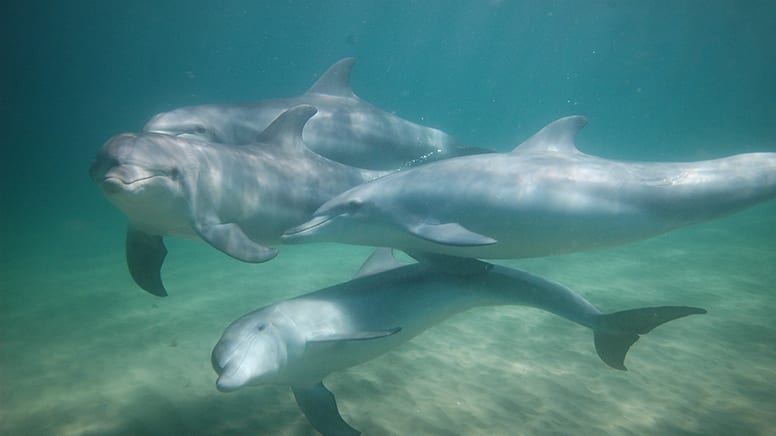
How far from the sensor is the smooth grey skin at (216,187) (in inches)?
182

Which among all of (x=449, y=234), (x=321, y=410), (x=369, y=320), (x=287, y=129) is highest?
(x=287, y=129)

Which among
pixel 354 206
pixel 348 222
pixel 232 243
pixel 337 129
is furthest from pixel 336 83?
pixel 232 243

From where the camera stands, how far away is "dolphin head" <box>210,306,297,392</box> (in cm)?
421

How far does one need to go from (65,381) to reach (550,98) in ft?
551

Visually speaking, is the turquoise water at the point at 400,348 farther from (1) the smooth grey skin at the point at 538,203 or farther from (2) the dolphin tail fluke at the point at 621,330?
(1) the smooth grey skin at the point at 538,203

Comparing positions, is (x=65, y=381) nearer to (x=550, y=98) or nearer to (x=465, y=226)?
(x=465, y=226)

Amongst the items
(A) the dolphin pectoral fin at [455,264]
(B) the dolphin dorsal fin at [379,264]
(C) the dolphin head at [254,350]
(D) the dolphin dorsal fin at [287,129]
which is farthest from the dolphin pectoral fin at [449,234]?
(D) the dolphin dorsal fin at [287,129]

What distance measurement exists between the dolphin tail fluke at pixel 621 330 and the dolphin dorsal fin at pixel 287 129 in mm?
4916

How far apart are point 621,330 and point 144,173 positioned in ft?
19.3

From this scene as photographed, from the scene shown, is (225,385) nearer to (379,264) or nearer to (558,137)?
(379,264)

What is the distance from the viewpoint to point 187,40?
241 ft

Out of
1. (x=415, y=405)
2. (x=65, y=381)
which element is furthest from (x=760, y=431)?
(x=65, y=381)

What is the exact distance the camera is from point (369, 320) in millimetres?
5492

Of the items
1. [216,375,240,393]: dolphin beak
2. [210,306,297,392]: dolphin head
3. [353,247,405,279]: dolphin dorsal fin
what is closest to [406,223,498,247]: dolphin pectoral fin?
[353,247,405,279]: dolphin dorsal fin
